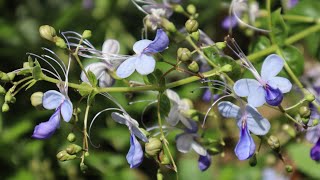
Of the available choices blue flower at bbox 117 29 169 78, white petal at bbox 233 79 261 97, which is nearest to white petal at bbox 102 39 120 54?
blue flower at bbox 117 29 169 78

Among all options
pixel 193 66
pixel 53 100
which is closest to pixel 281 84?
pixel 193 66

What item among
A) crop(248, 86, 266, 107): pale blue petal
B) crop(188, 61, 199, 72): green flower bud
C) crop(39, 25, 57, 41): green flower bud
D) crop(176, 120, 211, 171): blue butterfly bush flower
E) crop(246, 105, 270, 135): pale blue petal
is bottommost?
crop(176, 120, 211, 171): blue butterfly bush flower

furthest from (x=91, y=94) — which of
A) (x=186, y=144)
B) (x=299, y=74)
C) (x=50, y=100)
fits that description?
(x=299, y=74)

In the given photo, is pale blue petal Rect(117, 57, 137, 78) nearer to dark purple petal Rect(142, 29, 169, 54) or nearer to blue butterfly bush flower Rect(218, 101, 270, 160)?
dark purple petal Rect(142, 29, 169, 54)

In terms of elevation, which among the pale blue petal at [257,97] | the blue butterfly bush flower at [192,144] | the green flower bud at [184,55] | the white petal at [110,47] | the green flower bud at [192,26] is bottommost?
the blue butterfly bush flower at [192,144]

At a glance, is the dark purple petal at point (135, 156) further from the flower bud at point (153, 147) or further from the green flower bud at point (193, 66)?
the green flower bud at point (193, 66)

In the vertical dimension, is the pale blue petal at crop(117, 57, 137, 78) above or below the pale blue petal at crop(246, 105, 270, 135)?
above

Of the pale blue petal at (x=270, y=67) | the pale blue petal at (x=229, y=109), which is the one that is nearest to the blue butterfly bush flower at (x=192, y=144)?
the pale blue petal at (x=229, y=109)

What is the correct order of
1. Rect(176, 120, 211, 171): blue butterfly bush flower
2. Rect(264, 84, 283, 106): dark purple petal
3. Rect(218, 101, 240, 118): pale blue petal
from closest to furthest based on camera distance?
Rect(264, 84, 283, 106): dark purple petal, Rect(218, 101, 240, 118): pale blue petal, Rect(176, 120, 211, 171): blue butterfly bush flower
